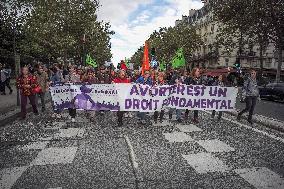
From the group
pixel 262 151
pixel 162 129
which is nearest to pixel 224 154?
pixel 262 151

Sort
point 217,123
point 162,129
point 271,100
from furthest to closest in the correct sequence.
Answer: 1. point 271,100
2. point 217,123
3. point 162,129

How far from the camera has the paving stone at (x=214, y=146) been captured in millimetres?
7718

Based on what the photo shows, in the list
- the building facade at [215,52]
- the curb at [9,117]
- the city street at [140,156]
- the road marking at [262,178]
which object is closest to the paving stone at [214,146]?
the city street at [140,156]

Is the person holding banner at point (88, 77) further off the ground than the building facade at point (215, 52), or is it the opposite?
the building facade at point (215, 52)

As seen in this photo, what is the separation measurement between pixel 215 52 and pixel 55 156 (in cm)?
6237

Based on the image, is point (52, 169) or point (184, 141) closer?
point (52, 169)

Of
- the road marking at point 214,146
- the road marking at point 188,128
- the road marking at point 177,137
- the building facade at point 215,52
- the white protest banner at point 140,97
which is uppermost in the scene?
the building facade at point 215,52

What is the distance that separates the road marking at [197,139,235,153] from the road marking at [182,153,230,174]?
20.5 inches

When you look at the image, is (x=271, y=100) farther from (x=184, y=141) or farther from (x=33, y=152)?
(x=33, y=152)

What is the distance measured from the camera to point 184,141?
8578mm

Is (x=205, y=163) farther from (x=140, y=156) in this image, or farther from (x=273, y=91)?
(x=273, y=91)

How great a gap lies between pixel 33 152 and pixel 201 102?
20.2 ft

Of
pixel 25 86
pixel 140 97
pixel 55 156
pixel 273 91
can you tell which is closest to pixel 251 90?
pixel 140 97

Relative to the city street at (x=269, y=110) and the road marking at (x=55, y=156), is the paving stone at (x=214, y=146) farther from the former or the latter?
the city street at (x=269, y=110)
